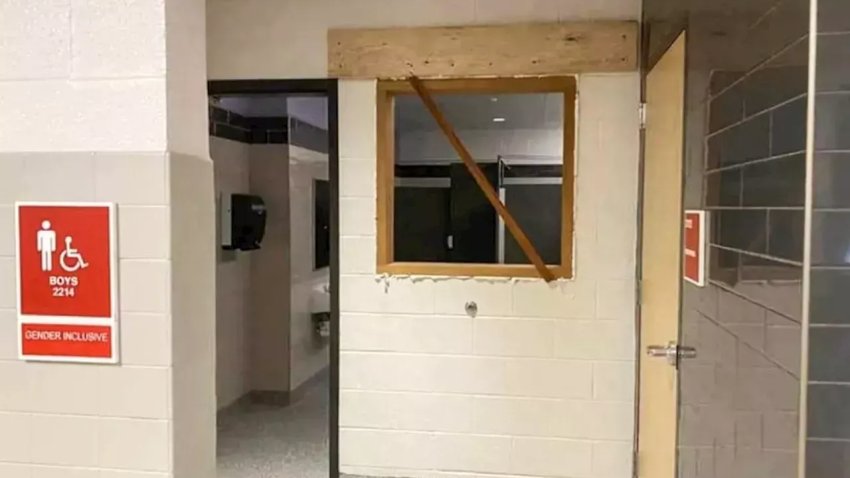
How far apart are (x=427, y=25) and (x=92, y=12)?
1.95m

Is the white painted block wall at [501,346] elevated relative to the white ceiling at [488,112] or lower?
lower

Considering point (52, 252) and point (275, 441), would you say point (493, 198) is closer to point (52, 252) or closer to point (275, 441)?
point (52, 252)

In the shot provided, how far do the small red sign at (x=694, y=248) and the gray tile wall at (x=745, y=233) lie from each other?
0.15 feet

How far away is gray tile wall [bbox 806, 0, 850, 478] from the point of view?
1.16 m

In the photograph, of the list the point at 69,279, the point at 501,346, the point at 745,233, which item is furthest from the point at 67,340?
the point at 501,346

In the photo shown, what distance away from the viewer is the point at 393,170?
352 centimetres

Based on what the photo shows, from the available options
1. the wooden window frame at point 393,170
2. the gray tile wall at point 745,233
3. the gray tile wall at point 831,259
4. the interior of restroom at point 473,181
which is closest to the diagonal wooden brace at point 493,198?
the wooden window frame at point 393,170

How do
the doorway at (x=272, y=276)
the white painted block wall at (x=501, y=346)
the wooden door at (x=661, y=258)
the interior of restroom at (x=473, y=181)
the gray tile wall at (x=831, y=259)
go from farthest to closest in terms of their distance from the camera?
the doorway at (x=272, y=276) < the interior of restroom at (x=473, y=181) < the white painted block wall at (x=501, y=346) < the wooden door at (x=661, y=258) < the gray tile wall at (x=831, y=259)

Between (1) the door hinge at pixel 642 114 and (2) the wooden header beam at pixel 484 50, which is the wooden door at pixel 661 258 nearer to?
(1) the door hinge at pixel 642 114

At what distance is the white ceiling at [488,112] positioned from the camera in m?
4.30

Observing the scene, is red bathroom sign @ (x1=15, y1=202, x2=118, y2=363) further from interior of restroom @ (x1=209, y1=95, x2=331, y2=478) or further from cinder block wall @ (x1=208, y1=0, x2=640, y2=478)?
interior of restroom @ (x1=209, y1=95, x2=331, y2=478)

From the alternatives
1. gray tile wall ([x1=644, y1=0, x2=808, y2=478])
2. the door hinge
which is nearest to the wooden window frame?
the door hinge

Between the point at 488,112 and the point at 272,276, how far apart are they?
6.70 ft

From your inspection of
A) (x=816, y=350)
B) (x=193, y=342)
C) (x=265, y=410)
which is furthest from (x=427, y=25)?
(x=265, y=410)
